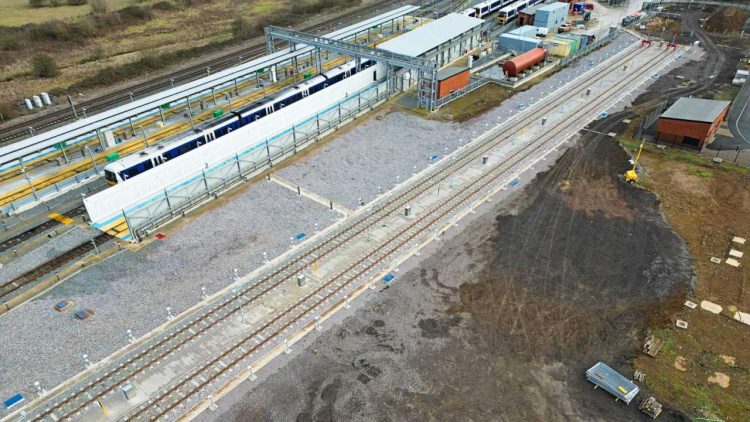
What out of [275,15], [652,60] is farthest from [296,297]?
[275,15]

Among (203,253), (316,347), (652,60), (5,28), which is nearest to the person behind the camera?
(316,347)

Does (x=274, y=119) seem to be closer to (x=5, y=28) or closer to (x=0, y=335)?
(x=0, y=335)

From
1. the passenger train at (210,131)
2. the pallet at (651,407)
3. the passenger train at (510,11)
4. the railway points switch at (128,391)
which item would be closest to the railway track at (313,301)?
the railway points switch at (128,391)

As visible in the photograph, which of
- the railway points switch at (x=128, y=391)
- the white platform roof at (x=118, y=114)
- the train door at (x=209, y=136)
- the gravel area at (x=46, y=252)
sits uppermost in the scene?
the white platform roof at (x=118, y=114)

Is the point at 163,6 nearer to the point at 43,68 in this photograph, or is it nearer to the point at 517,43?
the point at 43,68

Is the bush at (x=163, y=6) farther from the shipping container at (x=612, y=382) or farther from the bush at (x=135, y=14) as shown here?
the shipping container at (x=612, y=382)

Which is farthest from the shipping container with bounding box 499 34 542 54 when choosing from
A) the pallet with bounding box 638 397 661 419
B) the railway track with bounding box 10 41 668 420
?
the pallet with bounding box 638 397 661 419
